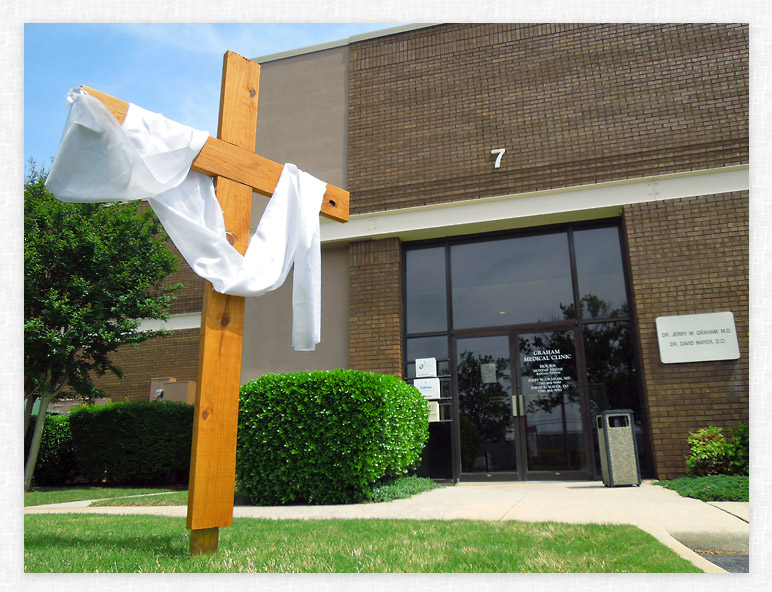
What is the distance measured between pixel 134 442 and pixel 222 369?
9.09 meters

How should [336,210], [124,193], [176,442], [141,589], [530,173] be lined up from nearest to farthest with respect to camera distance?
[141,589] → [124,193] → [336,210] → [530,173] → [176,442]

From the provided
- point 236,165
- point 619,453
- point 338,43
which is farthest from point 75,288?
point 619,453

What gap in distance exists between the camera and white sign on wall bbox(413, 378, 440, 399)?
9906 mm

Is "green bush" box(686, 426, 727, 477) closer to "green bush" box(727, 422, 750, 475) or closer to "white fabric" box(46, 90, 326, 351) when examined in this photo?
"green bush" box(727, 422, 750, 475)

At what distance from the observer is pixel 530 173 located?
33.0ft

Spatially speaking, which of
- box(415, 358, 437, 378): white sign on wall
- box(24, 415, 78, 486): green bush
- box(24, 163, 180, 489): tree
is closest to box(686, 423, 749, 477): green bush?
box(415, 358, 437, 378): white sign on wall

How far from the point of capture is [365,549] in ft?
11.4

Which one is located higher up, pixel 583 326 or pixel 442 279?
pixel 442 279

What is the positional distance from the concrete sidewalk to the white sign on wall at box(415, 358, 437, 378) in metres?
2.24

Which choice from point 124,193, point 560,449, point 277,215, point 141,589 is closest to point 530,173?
point 560,449

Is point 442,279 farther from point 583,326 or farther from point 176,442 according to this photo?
point 176,442

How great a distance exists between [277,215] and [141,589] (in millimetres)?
2167

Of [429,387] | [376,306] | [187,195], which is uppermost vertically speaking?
[376,306]

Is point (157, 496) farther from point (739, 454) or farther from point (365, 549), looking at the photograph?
point (739, 454)
